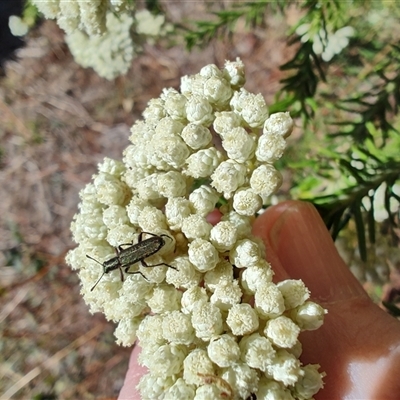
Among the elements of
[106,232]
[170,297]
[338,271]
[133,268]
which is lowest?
[338,271]

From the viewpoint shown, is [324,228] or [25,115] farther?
[25,115]

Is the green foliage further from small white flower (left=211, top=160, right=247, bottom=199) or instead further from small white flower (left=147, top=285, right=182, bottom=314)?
small white flower (left=147, top=285, right=182, bottom=314)

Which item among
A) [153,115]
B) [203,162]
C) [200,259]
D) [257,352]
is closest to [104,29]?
[153,115]

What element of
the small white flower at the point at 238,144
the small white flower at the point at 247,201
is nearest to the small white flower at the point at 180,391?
the small white flower at the point at 247,201

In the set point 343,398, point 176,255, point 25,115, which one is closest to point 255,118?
point 176,255

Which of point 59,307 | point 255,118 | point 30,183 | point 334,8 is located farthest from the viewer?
point 30,183

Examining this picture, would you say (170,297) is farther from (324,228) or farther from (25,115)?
(25,115)

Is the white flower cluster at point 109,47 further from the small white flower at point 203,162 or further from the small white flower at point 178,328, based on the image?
the small white flower at point 178,328
